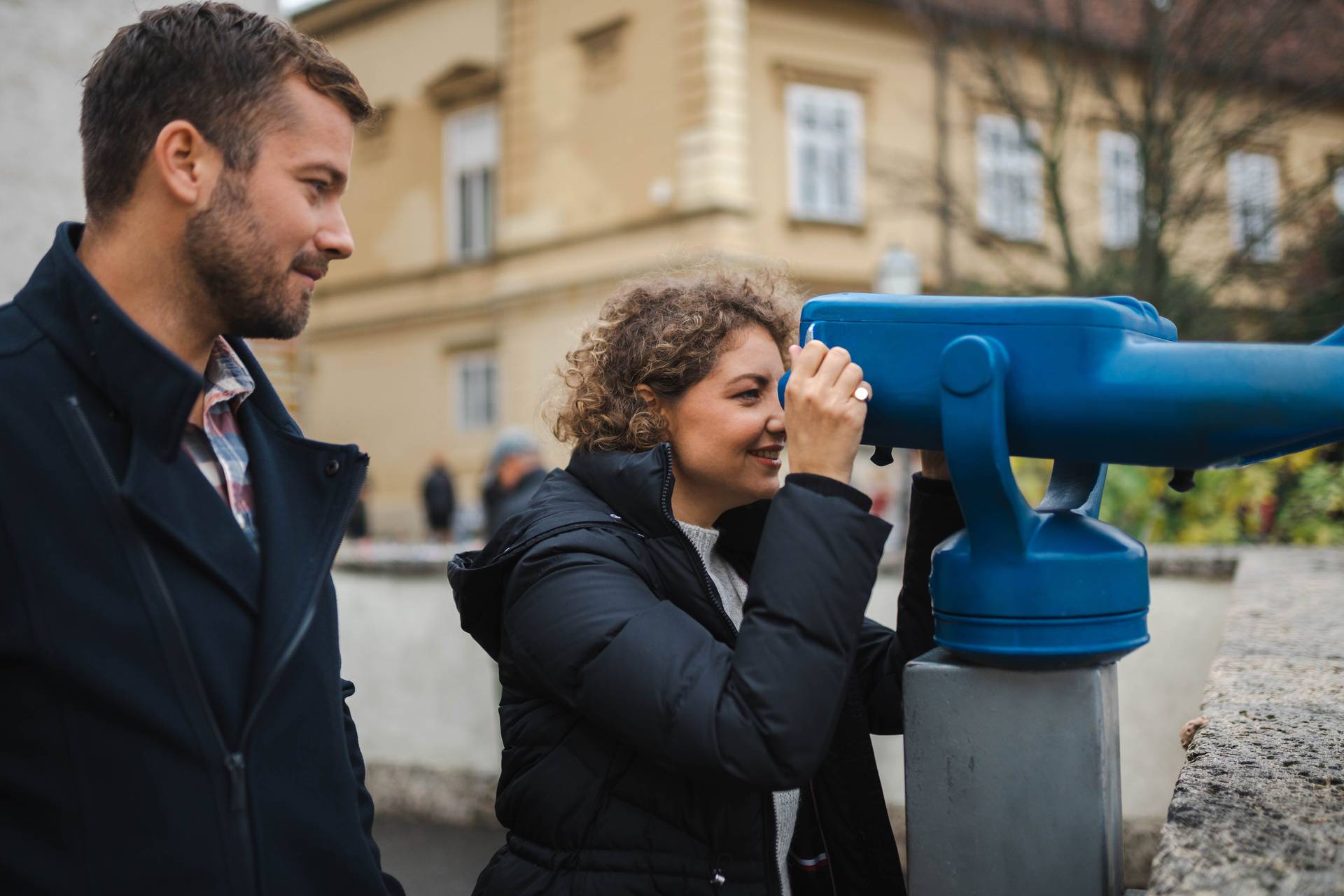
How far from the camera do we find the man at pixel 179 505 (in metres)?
1.28

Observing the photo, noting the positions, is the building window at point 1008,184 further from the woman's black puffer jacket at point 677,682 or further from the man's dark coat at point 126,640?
the man's dark coat at point 126,640

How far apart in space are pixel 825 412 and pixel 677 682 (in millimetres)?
367

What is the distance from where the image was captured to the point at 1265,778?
55.2 inches

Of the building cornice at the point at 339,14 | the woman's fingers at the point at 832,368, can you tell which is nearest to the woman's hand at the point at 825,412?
the woman's fingers at the point at 832,368

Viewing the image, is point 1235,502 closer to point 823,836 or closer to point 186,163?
point 823,836

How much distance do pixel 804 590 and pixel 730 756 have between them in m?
0.21

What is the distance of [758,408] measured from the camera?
184cm

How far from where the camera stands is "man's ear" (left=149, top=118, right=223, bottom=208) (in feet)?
4.55

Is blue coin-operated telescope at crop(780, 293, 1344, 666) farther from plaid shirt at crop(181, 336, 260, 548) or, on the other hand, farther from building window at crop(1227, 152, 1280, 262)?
building window at crop(1227, 152, 1280, 262)

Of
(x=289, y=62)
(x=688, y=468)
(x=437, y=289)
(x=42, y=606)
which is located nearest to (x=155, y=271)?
(x=289, y=62)

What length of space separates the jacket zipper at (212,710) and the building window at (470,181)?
1615cm

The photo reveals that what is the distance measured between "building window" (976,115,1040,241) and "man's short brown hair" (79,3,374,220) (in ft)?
26.5

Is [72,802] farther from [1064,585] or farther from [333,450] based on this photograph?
[1064,585]

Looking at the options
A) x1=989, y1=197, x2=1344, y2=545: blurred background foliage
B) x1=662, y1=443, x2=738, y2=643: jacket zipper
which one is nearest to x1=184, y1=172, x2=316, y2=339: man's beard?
x1=662, y1=443, x2=738, y2=643: jacket zipper
